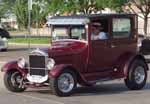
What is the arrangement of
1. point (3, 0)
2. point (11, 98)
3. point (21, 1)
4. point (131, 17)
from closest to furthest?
point (11, 98), point (131, 17), point (21, 1), point (3, 0)

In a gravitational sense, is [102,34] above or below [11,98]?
above

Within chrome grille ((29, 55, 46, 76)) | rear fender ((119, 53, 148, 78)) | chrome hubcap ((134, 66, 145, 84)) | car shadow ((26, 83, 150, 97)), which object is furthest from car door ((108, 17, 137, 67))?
chrome grille ((29, 55, 46, 76))

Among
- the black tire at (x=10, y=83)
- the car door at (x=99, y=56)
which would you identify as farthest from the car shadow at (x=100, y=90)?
the car door at (x=99, y=56)

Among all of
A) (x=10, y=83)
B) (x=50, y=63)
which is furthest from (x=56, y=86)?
(x=10, y=83)

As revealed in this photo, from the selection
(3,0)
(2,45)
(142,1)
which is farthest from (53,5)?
(3,0)

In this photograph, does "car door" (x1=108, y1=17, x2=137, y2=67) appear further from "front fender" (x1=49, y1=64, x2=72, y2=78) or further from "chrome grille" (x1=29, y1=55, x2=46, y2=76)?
"chrome grille" (x1=29, y1=55, x2=46, y2=76)

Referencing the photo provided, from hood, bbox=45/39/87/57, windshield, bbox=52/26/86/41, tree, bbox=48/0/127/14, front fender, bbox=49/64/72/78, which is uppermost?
tree, bbox=48/0/127/14

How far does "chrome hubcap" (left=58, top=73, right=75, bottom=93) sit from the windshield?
122 cm

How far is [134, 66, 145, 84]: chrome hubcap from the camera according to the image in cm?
1466

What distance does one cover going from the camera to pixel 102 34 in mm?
14164

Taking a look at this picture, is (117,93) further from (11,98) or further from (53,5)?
(53,5)

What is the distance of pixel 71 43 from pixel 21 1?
6909 centimetres

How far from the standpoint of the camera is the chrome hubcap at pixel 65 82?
13.1 metres

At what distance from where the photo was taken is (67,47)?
539 inches
